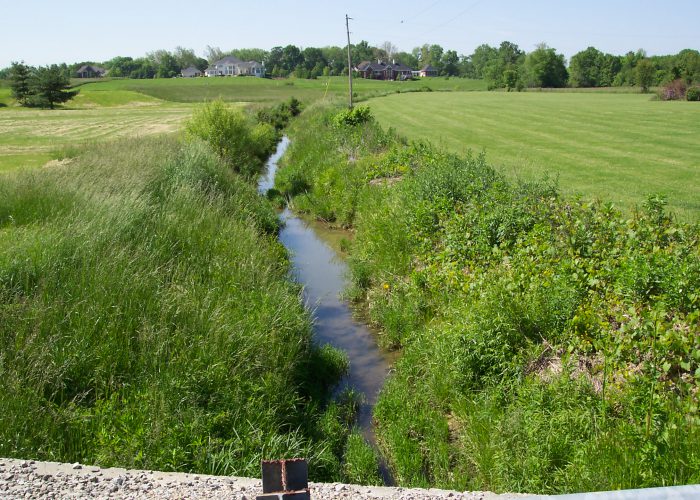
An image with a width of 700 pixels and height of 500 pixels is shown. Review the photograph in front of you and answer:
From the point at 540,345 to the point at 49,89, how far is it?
227 feet

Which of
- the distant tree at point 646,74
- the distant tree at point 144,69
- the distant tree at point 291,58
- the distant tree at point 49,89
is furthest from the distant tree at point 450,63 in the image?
the distant tree at point 49,89

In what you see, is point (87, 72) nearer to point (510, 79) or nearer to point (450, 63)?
point (450, 63)

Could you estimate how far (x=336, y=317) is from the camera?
10.7m

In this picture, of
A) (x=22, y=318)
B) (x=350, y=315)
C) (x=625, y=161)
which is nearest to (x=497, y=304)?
(x=350, y=315)

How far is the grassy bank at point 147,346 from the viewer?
525 cm

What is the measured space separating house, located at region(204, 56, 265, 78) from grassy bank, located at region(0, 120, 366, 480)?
141 meters

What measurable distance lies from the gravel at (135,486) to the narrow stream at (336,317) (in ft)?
7.53

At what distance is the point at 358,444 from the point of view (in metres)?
6.46

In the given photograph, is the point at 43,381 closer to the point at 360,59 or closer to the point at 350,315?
the point at 350,315

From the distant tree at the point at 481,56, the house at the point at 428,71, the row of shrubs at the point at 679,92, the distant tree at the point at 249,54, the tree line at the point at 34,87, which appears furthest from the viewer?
the distant tree at the point at 249,54

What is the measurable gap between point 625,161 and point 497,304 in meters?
13.0

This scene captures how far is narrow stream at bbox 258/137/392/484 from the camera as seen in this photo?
8149mm

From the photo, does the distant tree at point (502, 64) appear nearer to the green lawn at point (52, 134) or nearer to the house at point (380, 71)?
the house at point (380, 71)

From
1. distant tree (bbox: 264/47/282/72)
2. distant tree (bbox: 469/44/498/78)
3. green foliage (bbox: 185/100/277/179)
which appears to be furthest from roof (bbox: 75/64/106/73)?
green foliage (bbox: 185/100/277/179)
